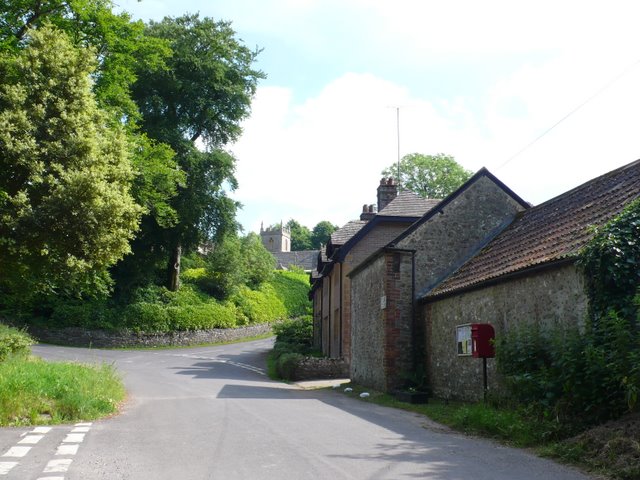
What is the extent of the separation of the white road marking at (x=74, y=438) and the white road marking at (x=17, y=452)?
778 millimetres

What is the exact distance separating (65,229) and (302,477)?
12.2 meters

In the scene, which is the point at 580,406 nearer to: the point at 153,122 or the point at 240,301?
the point at 153,122

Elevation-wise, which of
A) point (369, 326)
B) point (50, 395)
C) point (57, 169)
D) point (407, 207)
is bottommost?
point (50, 395)

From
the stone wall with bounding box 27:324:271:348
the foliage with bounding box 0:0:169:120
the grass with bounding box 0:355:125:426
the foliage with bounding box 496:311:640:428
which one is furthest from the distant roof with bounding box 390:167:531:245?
the stone wall with bounding box 27:324:271:348

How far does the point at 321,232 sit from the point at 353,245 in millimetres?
106306

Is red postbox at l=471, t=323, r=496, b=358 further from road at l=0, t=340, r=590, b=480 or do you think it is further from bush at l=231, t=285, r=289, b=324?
bush at l=231, t=285, r=289, b=324

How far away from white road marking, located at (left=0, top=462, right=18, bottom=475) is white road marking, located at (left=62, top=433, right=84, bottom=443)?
170 centimetres

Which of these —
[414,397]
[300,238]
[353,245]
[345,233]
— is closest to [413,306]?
[414,397]

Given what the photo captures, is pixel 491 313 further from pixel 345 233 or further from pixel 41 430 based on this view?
pixel 345 233

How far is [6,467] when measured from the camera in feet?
23.3

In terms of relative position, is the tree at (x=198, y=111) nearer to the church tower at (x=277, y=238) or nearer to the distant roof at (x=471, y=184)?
the distant roof at (x=471, y=184)

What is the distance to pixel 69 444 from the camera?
8.74 metres

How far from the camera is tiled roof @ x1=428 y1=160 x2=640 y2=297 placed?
1298 centimetres

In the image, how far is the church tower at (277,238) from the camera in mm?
136500
